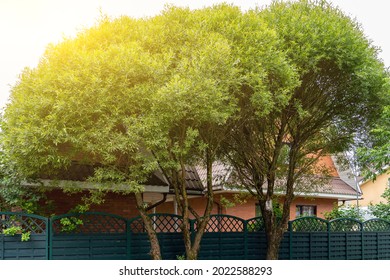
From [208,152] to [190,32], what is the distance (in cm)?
284

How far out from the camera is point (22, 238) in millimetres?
10297

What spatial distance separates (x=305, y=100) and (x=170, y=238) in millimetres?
4799

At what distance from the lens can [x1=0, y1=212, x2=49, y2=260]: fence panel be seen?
10266mm

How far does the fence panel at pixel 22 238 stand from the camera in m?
10.3

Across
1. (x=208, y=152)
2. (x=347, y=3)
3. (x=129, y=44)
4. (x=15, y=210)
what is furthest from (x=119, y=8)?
(x=347, y=3)

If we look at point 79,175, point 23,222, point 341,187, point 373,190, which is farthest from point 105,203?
point 373,190

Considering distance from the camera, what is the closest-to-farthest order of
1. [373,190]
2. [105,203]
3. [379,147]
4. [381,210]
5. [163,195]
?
[105,203]
[379,147]
[163,195]
[381,210]
[373,190]

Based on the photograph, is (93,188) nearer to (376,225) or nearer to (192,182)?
(192,182)

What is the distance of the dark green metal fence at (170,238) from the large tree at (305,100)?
0.80 meters

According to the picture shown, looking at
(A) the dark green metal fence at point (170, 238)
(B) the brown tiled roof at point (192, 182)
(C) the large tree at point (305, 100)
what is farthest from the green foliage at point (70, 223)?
(B) the brown tiled roof at point (192, 182)

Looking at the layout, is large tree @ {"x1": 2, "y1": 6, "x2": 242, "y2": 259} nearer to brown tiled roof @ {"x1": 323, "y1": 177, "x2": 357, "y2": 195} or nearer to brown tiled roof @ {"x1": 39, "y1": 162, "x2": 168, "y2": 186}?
brown tiled roof @ {"x1": 39, "y1": 162, "x2": 168, "y2": 186}

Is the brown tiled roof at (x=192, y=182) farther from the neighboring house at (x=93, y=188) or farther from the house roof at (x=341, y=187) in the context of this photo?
the house roof at (x=341, y=187)
